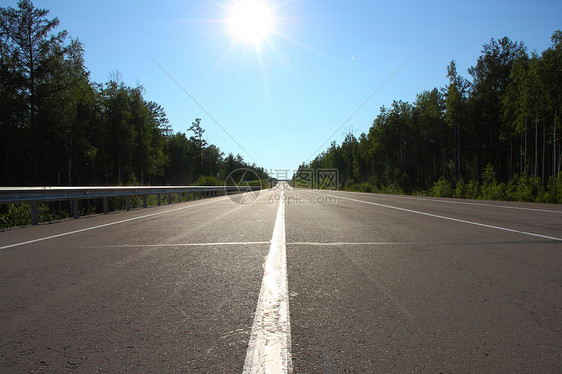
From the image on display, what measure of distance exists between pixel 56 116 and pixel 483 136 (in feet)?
197

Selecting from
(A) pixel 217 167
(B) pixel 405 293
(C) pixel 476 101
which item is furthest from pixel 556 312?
(A) pixel 217 167

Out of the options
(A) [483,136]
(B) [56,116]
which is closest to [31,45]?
(B) [56,116]

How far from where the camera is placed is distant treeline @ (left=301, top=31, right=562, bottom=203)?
110 ft

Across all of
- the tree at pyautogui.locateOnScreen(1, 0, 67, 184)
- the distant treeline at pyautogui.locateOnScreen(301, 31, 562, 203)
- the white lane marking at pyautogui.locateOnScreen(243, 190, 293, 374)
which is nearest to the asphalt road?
the white lane marking at pyautogui.locateOnScreen(243, 190, 293, 374)

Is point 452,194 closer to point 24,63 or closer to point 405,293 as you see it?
point 405,293

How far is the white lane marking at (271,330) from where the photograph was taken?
2172mm

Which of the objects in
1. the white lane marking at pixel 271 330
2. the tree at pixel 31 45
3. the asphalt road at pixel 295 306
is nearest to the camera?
the white lane marking at pixel 271 330

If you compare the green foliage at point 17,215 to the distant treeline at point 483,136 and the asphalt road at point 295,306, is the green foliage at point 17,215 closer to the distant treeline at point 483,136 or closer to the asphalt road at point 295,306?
the asphalt road at point 295,306

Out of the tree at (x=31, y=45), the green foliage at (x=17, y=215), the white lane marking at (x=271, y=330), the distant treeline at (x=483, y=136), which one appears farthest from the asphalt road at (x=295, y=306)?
the tree at (x=31, y=45)

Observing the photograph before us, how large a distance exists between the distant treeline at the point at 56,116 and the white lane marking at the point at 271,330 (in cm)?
3098

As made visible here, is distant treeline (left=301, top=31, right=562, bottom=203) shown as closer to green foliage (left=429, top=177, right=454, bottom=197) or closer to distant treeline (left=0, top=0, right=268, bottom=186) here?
green foliage (left=429, top=177, right=454, bottom=197)

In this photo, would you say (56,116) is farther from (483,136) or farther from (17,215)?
(483,136)

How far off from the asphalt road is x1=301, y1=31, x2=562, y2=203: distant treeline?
2112 cm

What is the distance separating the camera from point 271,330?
105 inches
